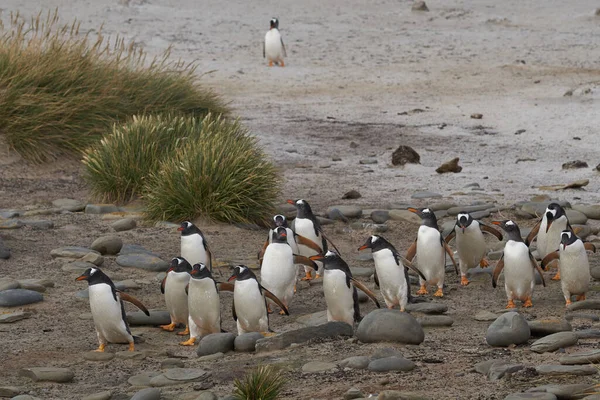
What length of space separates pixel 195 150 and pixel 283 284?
9.84 feet

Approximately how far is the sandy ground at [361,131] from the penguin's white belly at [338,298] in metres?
0.53

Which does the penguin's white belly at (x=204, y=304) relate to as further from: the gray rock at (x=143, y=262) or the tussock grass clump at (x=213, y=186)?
the tussock grass clump at (x=213, y=186)

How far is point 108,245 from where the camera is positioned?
9867mm

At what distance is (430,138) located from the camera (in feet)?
50.0

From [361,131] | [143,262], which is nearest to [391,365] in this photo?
[143,262]

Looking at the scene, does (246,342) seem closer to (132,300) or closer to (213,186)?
(132,300)

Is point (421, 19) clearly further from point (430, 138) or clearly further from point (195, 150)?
point (195, 150)

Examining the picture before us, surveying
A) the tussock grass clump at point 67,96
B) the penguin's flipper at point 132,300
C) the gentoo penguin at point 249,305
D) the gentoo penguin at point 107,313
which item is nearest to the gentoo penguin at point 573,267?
the gentoo penguin at point 249,305

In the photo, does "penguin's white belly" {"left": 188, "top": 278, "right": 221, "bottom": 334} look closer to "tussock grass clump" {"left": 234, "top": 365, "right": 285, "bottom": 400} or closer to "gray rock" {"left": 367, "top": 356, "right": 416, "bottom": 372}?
"gray rock" {"left": 367, "top": 356, "right": 416, "bottom": 372}

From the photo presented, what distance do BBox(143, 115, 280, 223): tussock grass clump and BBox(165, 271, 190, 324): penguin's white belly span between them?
288 cm

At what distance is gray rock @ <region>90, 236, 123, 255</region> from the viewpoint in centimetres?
988

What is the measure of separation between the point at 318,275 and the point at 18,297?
2472mm

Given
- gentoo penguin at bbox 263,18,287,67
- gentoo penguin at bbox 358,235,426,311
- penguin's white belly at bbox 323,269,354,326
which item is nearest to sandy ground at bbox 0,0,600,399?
gentoo penguin at bbox 263,18,287,67

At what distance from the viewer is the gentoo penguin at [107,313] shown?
7320 millimetres
